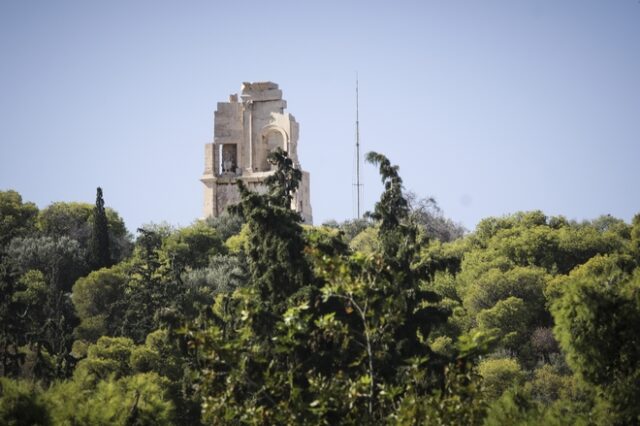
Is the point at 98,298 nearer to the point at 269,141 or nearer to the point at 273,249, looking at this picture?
the point at 269,141

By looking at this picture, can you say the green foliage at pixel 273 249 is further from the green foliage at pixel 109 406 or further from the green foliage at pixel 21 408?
the green foliage at pixel 21 408

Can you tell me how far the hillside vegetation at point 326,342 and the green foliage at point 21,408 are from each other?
34mm

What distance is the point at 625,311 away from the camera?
83.4ft

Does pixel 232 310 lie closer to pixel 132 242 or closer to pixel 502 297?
pixel 502 297

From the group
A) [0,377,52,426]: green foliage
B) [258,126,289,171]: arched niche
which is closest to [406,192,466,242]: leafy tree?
[258,126,289,171]: arched niche

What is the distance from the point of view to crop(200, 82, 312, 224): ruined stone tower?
205ft

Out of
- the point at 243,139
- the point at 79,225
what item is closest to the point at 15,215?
the point at 79,225

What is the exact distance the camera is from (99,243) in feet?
182

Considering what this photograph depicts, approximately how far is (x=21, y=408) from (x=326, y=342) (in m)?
6.69

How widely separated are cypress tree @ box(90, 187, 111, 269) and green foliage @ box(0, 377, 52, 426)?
2877 centimetres

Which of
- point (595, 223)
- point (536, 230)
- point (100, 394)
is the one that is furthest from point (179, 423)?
point (595, 223)

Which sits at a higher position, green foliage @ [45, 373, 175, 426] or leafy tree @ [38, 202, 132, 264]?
leafy tree @ [38, 202, 132, 264]

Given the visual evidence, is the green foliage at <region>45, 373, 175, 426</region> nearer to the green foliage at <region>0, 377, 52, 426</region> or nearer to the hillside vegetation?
the hillside vegetation

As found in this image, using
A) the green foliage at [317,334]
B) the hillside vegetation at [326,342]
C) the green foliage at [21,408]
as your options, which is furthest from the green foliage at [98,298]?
the green foliage at [21,408]
